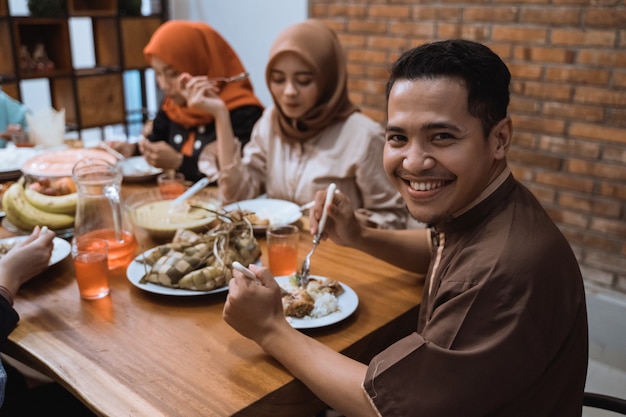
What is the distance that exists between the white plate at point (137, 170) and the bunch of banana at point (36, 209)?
0.50m

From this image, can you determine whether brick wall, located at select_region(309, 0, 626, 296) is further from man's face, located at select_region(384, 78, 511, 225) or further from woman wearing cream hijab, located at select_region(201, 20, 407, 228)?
man's face, located at select_region(384, 78, 511, 225)

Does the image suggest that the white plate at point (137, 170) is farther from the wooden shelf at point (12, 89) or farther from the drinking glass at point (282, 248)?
the wooden shelf at point (12, 89)

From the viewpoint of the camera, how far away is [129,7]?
165 inches

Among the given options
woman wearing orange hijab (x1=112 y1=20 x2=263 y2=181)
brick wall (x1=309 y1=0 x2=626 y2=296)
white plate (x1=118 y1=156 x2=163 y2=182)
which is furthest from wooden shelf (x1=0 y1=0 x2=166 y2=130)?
brick wall (x1=309 y1=0 x2=626 y2=296)

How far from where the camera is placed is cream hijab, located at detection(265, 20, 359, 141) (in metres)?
1.98

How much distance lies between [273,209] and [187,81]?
83 centimetres

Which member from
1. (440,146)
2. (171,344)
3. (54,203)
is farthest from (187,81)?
(440,146)

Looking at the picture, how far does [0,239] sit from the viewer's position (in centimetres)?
158

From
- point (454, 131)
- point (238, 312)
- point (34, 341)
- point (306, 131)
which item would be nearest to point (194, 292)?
point (238, 312)

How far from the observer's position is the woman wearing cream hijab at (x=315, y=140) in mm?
2000

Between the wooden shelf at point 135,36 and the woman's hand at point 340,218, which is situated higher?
the wooden shelf at point 135,36

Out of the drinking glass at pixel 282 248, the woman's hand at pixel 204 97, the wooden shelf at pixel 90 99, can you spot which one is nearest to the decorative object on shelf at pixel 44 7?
the wooden shelf at pixel 90 99

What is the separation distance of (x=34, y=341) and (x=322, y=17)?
123 inches

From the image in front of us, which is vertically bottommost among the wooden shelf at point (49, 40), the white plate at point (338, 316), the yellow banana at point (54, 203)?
the white plate at point (338, 316)
